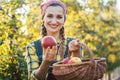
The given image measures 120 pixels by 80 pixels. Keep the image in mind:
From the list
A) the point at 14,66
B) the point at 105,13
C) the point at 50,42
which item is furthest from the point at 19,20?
the point at 105,13

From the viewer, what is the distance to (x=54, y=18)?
3.89 meters

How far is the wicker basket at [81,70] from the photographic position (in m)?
3.36

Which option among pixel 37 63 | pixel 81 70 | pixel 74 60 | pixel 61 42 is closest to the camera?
pixel 81 70

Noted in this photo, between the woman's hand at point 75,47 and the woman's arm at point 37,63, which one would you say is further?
the woman's hand at point 75,47

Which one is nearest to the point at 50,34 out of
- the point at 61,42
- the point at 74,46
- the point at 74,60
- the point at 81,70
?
the point at 61,42

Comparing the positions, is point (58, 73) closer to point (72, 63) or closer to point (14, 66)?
point (72, 63)

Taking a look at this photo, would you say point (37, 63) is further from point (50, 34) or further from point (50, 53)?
point (50, 53)

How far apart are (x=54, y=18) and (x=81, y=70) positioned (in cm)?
69

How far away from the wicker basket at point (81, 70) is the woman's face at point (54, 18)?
54 cm

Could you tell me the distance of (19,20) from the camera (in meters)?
7.53

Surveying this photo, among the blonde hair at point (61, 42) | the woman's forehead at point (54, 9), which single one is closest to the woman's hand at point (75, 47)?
the blonde hair at point (61, 42)

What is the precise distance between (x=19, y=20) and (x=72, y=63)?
4.09 m

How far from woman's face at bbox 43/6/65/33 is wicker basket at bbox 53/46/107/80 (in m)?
Result: 0.54

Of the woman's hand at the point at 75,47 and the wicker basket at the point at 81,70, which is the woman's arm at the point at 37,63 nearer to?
the wicker basket at the point at 81,70
